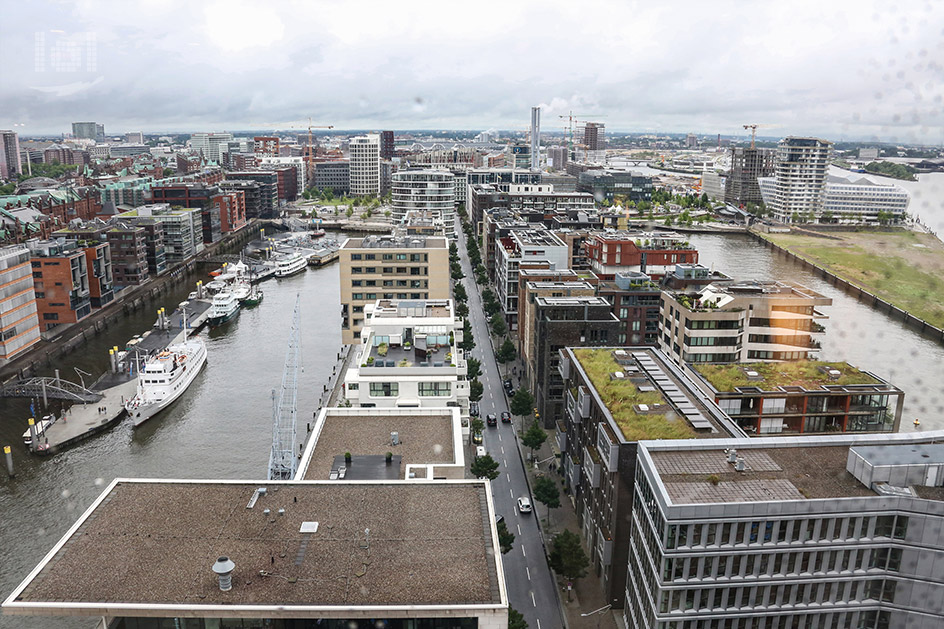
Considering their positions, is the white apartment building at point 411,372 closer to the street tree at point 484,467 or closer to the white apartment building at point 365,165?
the street tree at point 484,467

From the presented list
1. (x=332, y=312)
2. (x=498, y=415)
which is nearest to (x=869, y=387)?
(x=498, y=415)

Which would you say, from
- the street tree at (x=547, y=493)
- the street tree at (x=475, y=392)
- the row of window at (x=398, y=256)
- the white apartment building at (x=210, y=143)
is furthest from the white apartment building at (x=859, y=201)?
the white apartment building at (x=210, y=143)

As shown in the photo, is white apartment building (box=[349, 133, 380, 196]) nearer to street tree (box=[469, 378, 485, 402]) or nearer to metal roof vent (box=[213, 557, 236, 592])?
street tree (box=[469, 378, 485, 402])

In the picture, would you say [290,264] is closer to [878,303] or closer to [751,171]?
[878,303]

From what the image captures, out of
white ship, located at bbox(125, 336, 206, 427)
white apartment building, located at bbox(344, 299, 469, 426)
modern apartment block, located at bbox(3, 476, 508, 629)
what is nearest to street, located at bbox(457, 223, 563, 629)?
white apartment building, located at bbox(344, 299, 469, 426)

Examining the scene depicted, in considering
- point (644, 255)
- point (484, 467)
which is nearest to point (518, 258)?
point (644, 255)

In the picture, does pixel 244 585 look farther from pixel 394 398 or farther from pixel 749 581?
pixel 394 398

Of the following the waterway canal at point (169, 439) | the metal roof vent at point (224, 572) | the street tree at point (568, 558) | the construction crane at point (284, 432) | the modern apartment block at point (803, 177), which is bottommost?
the waterway canal at point (169, 439)
